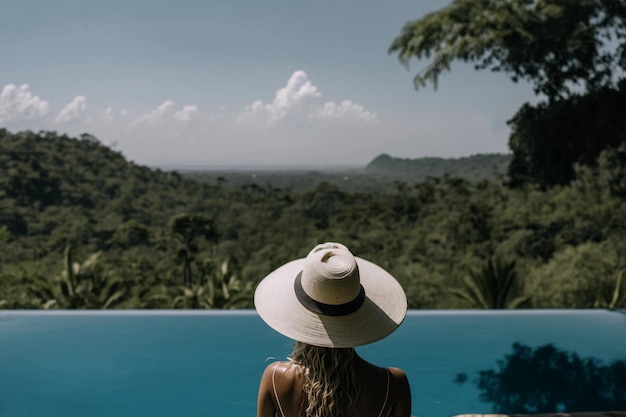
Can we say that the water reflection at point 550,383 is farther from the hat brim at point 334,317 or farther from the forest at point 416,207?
the hat brim at point 334,317

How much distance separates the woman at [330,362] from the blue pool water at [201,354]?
3368 millimetres

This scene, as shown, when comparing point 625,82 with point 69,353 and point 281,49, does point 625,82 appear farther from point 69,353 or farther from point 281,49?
point 281,49

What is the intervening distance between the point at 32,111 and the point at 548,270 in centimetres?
1296

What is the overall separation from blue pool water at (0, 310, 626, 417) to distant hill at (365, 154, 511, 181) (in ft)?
30.4

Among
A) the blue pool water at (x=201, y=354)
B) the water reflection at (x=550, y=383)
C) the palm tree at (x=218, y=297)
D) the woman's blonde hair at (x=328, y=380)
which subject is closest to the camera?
the woman's blonde hair at (x=328, y=380)

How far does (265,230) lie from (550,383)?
11952 mm

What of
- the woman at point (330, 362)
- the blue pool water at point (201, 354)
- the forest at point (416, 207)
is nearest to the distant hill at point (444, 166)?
the forest at point (416, 207)

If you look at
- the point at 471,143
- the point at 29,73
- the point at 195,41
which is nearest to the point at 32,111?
the point at 29,73

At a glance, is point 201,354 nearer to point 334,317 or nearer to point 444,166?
point 334,317

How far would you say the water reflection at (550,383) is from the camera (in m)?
4.56

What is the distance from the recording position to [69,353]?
19.1 ft

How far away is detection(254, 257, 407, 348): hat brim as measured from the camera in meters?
1.38

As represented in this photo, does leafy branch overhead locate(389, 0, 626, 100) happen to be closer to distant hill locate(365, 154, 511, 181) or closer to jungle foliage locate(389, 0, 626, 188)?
jungle foliage locate(389, 0, 626, 188)

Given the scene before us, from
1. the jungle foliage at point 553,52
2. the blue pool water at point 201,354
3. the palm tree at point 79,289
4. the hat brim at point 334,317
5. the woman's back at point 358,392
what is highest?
the jungle foliage at point 553,52
